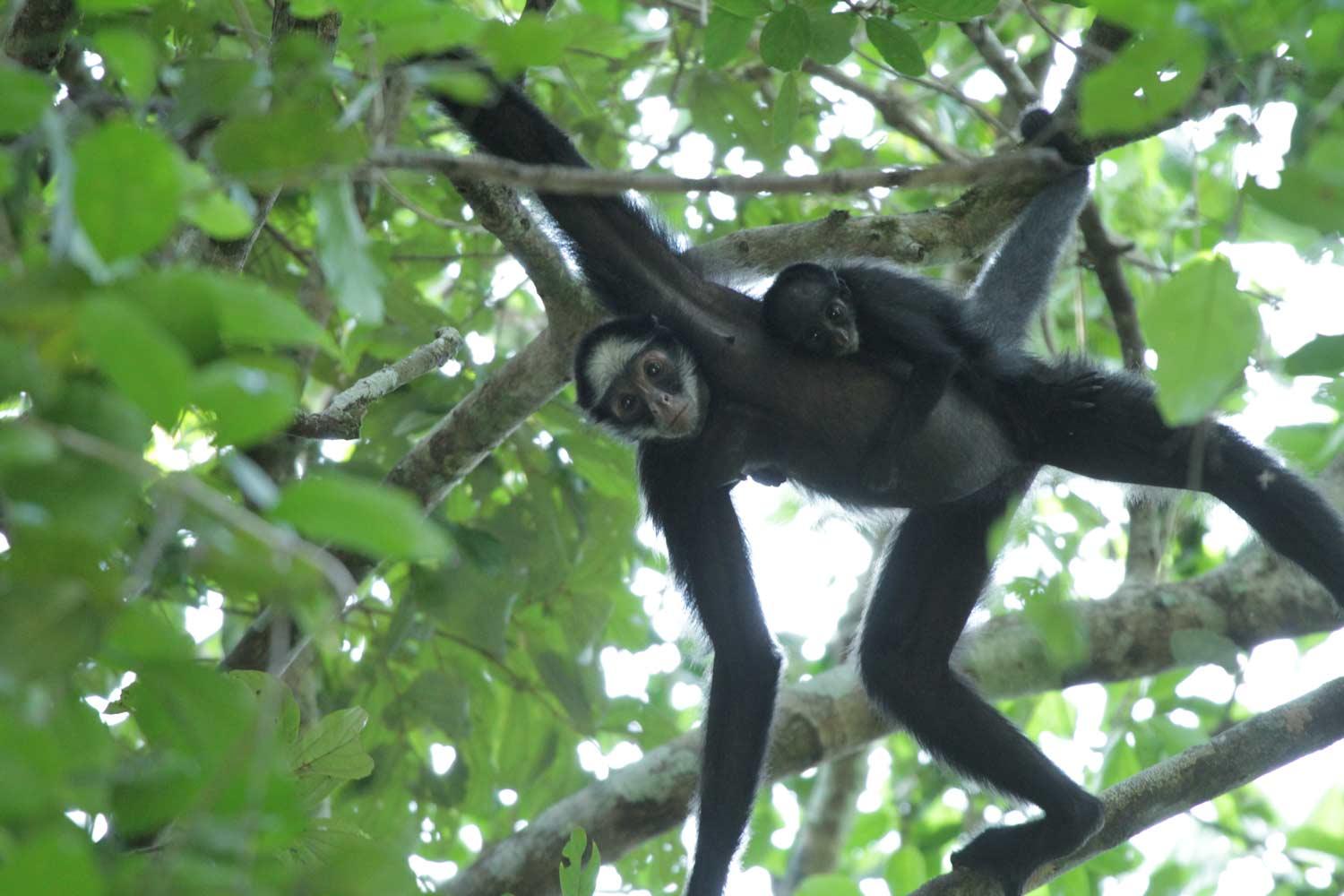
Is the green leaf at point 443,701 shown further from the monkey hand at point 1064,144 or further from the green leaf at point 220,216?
the green leaf at point 220,216

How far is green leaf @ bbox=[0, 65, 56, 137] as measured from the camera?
5.79 ft

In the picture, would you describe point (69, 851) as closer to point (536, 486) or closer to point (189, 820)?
point (189, 820)

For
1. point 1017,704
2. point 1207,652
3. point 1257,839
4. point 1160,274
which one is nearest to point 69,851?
point 1207,652

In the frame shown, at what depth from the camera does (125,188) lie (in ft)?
5.35

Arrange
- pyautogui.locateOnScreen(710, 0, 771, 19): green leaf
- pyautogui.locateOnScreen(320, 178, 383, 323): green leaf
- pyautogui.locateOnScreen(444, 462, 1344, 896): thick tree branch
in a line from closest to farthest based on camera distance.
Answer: pyautogui.locateOnScreen(320, 178, 383, 323): green leaf < pyautogui.locateOnScreen(710, 0, 771, 19): green leaf < pyautogui.locateOnScreen(444, 462, 1344, 896): thick tree branch

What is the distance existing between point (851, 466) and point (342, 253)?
3774 mm

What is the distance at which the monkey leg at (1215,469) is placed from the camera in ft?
17.2

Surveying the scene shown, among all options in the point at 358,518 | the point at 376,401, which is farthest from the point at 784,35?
the point at 358,518

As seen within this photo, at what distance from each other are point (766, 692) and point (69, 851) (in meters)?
4.40

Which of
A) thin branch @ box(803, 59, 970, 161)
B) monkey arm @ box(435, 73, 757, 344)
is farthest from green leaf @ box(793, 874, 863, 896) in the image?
thin branch @ box(803, 59, 970, 161)

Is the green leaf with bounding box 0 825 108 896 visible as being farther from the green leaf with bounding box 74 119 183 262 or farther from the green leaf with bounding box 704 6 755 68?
the green leaf with bounding box 704 6 755 68

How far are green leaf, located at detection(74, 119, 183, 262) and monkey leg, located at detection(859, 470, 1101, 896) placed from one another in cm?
457

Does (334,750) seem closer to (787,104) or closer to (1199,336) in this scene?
(1199,336)

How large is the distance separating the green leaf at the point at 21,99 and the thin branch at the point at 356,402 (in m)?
2.33
